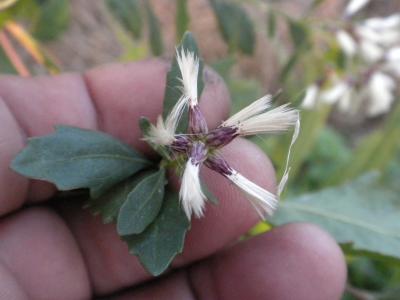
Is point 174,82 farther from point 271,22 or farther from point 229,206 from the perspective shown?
point 271,22

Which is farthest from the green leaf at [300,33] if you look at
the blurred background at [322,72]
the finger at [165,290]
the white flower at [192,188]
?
the white flower at [192,188]

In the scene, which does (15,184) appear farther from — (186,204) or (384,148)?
(384,148)

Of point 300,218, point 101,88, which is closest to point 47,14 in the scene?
point 101,88

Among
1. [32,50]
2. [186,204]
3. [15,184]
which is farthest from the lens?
[32,50]

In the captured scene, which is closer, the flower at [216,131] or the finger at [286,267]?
the flower at [216,131]

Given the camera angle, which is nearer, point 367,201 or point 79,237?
point 79,237

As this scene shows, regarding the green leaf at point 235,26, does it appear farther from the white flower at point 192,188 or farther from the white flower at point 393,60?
the white flower at point 192,188

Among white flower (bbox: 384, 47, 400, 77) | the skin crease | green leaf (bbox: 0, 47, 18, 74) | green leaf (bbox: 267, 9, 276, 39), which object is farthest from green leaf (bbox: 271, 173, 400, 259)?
green leaf (bbox: 0, 47, 18, 74)
